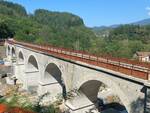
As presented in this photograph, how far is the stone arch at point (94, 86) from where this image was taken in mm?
16391

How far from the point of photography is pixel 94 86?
23297mm

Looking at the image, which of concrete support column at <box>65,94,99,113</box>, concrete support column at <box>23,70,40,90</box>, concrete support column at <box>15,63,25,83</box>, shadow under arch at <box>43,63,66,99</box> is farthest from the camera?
concrete support column at <box>15,63,25,83</box>

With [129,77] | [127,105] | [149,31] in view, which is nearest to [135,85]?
[129,77]

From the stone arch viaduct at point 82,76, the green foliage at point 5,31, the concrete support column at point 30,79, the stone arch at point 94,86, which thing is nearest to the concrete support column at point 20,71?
the stone arch viaduct at point 82,76

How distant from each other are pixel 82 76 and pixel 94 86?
2582 millimetres

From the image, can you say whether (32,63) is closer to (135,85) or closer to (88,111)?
(88,111)

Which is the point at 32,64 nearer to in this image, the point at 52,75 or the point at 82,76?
the point at 52,75

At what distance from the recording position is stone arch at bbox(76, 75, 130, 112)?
1639cm

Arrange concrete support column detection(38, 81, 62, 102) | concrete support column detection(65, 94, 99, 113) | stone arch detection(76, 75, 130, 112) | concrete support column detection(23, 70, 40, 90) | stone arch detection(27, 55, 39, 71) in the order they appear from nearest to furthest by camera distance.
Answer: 1. stone arch detection(76, 75, 130, 112)
2. concrete support column detection(65, 94, 99, 113)
3. concrete support column detection(38, 81, 62, 102)
4. stone arch detection(27, 55, 39, 71)
5. concrete support column detection(23, 70, 40, 90)

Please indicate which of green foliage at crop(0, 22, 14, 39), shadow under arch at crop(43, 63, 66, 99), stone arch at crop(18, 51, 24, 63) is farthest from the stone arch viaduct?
green foliage at crop(0, 22, 14, 39)

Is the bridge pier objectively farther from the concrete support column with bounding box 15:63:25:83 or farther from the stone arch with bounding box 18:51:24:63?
the stone arch with bounding box 18:51:24:63

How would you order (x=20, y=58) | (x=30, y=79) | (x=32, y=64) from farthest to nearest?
(x=20, y=58) → (x=32, y=64) → (x=30, y=79)

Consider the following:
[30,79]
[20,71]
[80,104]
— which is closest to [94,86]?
[80,104]

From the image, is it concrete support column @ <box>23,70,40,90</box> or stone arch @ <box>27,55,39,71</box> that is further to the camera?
concrete support column @ <box>23,70,40,90</box>
